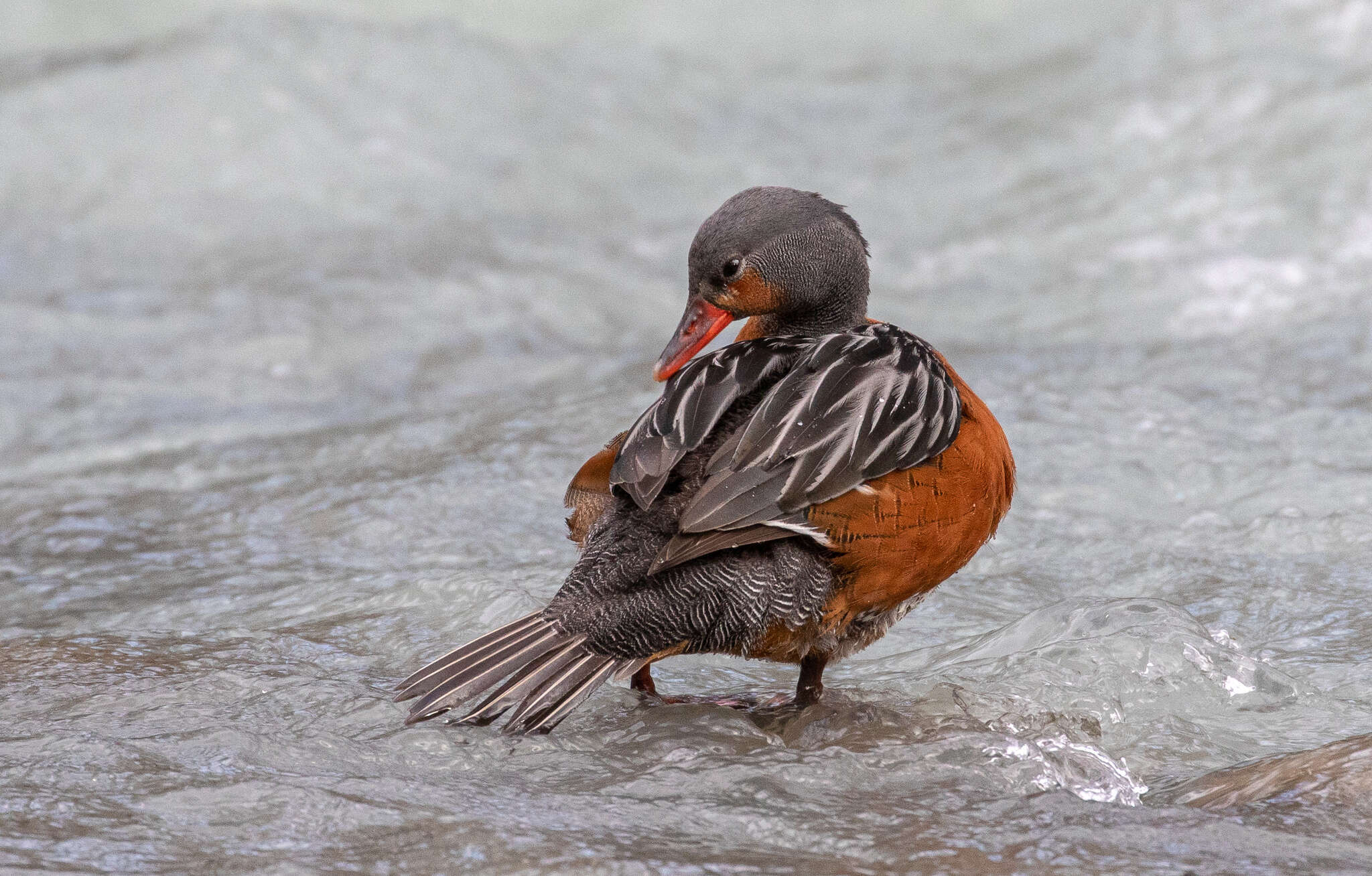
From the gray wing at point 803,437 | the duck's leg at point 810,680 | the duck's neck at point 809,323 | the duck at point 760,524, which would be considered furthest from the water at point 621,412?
the duck's neck at point 809,323

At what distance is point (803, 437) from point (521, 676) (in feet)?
3.09

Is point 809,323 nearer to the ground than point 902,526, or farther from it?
farther from it

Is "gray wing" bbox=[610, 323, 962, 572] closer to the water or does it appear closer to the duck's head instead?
the duck's head

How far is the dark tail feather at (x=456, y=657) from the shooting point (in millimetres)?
3730

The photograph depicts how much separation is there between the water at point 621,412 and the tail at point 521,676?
0.14 metres

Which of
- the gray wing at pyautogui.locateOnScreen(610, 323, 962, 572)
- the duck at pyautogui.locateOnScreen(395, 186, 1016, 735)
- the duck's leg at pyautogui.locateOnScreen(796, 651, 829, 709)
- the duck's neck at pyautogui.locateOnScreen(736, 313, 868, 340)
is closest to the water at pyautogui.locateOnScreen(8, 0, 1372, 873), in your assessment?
the duck's leg at pyautogui.locateOnScreen(796, 651, 829, 709)

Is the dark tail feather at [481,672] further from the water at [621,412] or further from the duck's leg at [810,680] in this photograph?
the duck's leg at [810,680]

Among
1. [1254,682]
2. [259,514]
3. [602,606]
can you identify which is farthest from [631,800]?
[259,514]

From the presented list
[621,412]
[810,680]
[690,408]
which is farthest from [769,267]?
[621,412]

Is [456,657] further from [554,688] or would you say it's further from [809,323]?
[809,323]

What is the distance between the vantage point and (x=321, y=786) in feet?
11.4

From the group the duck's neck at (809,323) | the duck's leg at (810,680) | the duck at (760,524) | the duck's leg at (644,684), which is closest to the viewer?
the duck at (760,524)

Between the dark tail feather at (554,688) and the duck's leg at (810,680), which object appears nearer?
the dark tail feather at (554,688)

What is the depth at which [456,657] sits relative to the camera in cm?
381
